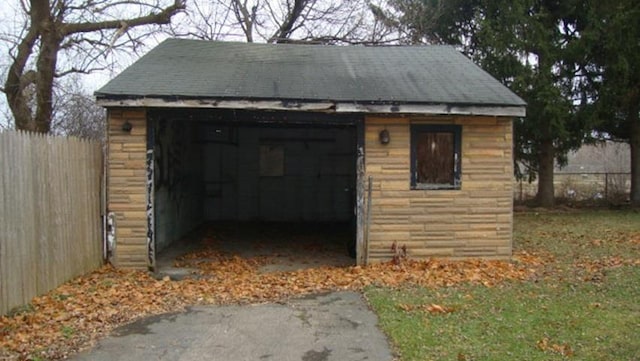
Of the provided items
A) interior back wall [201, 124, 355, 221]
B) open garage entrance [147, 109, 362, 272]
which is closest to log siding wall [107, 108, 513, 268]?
open garage entrance [147, 109, 362, 272]

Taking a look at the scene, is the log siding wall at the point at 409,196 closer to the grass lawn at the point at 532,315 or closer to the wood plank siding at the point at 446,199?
the wood plank siding at the point at 446,199

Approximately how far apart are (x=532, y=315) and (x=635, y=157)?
589 inches

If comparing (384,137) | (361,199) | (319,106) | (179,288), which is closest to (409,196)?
(361,199)

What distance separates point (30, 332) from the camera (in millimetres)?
5375

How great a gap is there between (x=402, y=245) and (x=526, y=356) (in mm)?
4362

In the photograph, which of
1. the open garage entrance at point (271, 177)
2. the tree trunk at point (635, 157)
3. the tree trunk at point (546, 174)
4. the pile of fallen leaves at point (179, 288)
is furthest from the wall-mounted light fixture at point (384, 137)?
the tree trunk at point (635, 157)

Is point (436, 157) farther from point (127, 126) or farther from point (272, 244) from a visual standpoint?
point (127, 126)

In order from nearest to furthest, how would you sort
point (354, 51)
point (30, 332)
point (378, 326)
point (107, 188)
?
point (30, 332) → point (378, 326) → point (107, 188) → point (354, 51)

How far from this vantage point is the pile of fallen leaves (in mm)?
5363

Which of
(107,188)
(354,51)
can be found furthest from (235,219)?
(107,188)

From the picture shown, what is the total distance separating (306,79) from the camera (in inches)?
380

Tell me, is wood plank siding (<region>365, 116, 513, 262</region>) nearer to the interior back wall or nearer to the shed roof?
the shed roof

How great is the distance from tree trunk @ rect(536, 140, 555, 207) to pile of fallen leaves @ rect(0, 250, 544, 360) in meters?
9.66

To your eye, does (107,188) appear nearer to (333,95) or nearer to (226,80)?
(226,80)
